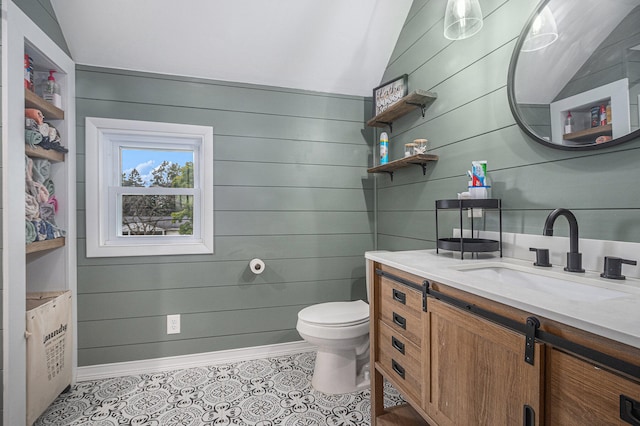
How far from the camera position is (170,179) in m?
→ 2.38

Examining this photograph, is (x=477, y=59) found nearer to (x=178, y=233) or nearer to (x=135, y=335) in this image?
(x=178, y=233)

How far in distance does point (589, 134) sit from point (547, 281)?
53 centimetres

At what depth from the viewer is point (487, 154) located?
1523 millimetres

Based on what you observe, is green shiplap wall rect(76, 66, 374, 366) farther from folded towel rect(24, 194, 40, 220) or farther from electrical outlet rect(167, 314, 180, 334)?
folded towel rect(24, 194, 40, 220)

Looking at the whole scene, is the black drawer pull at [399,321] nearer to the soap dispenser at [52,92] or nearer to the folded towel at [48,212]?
the folded towel at [48,212]

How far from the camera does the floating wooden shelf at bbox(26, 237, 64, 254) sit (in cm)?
163

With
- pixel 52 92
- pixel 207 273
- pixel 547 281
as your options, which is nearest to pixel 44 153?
pixel 52 92

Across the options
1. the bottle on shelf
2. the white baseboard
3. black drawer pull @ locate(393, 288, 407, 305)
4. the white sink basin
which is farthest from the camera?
the white baseboard

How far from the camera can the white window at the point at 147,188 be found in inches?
83.5

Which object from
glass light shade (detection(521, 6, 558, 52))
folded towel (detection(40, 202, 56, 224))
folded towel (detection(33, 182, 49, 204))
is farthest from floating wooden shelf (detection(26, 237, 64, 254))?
glass light shade (detection(521, 6, 558, 52))

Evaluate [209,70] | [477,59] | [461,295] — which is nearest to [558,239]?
[461,295]

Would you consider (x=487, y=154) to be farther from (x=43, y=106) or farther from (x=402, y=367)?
(x=43, y=106)

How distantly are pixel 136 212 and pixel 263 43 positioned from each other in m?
1.55

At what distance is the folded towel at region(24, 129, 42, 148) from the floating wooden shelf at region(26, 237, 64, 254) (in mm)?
525
